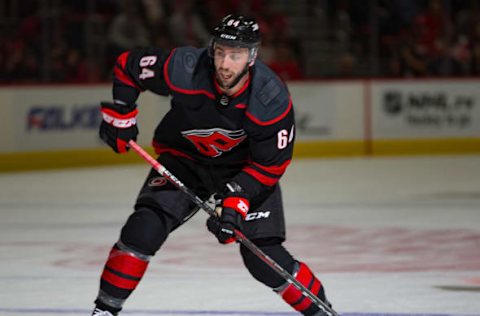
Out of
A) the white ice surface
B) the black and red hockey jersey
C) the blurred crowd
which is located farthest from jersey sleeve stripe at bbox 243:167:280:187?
the blurred crowd

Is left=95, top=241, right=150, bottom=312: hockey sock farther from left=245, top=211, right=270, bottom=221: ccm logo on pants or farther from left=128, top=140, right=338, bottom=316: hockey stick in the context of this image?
left=245, top=211, right=270, bottom=221: ccm logo on pants

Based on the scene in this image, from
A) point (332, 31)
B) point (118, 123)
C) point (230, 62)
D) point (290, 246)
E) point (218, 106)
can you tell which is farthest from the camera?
point (332, 31)

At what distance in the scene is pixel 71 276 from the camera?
5.70 metres

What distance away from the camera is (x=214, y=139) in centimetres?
412

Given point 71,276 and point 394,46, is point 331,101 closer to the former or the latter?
point 394,46

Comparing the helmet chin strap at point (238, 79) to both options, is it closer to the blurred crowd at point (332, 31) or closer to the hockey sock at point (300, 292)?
the hockey sock at point (300, 292)

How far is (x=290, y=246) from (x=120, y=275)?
2.88m

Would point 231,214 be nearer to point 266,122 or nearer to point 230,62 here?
point 266,122

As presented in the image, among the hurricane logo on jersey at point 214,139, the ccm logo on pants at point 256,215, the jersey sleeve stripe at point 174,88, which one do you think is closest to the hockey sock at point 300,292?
the ccm logo on pants at point 256,215

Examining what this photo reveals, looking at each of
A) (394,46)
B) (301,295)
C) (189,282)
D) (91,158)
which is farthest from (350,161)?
(301,295)

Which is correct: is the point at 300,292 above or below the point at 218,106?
below

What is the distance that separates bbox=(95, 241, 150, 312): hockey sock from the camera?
13.0ft

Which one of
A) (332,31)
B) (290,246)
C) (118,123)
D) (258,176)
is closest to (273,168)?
(258,176)

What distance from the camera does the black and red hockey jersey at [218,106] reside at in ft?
13.1
